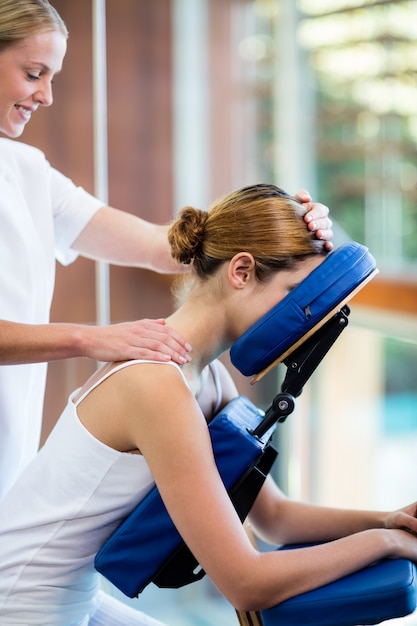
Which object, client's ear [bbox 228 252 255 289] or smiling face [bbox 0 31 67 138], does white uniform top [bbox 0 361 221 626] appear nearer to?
client's ear [bbox 228 252 255 289]

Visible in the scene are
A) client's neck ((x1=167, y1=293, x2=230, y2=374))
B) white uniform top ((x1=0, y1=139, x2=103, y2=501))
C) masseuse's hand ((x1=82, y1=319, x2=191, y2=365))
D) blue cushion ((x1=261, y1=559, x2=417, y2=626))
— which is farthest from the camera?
white uniform top ((x1=0, y1=139, x2=103, y2=501))

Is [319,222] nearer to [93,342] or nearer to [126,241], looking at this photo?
[93,342]

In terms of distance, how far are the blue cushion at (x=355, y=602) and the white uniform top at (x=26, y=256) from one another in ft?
2.54

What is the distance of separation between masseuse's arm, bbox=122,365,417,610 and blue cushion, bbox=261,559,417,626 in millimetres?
18

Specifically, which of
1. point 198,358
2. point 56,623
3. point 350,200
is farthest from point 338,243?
point 350,200

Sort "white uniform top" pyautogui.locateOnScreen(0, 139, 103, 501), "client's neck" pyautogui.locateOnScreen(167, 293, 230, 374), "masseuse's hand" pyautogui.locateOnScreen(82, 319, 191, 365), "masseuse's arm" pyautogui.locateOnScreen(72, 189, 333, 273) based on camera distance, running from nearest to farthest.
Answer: "masseuse's hand" pyautogui.locateOnScreen(82, 319, 191, 365) < "client's neck" pyautogui.locateOnScreen(167, 293, 230, 374) < "white uniform top" pyautogui.locateOnScreen(0, 139, 103, 501) < "masseuse's arm" pyautogui.locateOnScreen(72, 189, 333, 273)

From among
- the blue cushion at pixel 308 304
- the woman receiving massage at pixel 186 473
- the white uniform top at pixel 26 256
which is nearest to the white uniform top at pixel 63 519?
the woman receiving massage at pixel 186 473

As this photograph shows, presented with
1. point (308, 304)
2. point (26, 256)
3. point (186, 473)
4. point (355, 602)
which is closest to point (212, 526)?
point (186, 473)

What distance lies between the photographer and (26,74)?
61.8 inches

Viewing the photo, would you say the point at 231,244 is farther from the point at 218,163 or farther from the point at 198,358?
the point at 218,163

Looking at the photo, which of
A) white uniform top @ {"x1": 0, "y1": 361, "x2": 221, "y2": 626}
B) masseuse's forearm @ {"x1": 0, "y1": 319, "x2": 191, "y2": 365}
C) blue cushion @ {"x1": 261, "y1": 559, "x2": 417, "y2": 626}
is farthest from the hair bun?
blue cushion @ {"x1": 261, "y1": 559, "x2": 417, "y2": 626}

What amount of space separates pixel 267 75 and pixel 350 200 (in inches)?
34.2

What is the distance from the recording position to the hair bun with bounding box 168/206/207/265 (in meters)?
1.43

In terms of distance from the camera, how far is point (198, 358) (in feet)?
4.66
